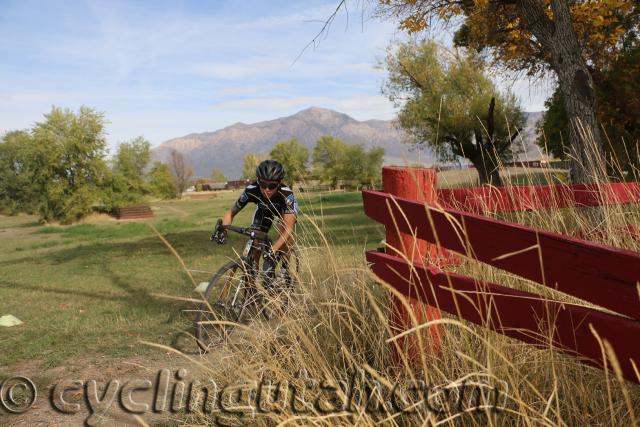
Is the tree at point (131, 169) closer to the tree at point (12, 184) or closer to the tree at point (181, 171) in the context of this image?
the tree at point (12, 184)

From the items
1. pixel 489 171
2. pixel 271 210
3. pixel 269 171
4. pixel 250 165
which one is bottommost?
pixel 489 171

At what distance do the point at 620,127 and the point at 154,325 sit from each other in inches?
658

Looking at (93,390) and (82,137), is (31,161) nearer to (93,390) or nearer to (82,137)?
(82,137)

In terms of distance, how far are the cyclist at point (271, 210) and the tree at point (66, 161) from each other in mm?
36808

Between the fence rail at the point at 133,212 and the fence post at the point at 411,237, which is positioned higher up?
the fence post at the point at 411,237

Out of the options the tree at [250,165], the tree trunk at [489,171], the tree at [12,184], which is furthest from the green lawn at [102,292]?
the tree at [250,165]

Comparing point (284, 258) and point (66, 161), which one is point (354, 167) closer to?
point (66, 161)

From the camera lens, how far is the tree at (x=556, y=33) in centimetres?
833

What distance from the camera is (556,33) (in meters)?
8.45

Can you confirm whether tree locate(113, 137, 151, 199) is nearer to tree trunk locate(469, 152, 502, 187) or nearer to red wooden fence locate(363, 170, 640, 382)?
tree trunk locate(469, 152, 502, 187)

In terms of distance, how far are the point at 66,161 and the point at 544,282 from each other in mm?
42025

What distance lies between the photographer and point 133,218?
4131cm

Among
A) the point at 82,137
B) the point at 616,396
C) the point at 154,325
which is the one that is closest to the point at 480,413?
the point at 616,396

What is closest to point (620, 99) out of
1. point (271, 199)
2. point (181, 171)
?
point (271, 199)
